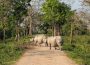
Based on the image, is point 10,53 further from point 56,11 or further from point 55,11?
point 56,11

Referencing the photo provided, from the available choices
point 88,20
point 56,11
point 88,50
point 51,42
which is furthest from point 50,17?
point 88,20

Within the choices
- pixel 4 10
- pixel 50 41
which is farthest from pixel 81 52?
pixel 50 41

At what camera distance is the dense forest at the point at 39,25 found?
84.1ft

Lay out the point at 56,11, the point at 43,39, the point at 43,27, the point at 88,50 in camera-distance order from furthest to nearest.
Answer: the point at 43,27 < the point at 56,11 < the point at 43,39 < the point at 88,50

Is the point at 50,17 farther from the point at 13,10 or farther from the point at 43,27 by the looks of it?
the point at 13,10

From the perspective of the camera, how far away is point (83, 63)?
676 inches

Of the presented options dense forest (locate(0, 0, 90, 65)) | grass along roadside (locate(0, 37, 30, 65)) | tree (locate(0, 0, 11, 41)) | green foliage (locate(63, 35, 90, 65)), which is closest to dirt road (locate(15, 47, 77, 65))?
grass along roadside (locate(0, 37, 30, 65))

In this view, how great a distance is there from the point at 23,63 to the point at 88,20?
4.23 m

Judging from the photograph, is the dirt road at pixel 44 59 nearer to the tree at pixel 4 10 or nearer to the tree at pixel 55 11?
the tree at pixel 4 10

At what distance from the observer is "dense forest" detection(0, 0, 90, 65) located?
25641mm

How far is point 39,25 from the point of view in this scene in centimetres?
6044

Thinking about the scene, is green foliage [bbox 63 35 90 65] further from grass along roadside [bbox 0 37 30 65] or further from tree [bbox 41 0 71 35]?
tree [bbox 41 0 71 35]

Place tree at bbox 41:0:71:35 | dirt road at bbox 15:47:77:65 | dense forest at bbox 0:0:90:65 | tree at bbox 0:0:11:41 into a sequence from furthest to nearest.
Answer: tree at bbox 41:0:71:35
dense forest at bbox 0:0:90:65
tree at bbox 0:0:11:41
dirt road at bbox 15:47:77:65

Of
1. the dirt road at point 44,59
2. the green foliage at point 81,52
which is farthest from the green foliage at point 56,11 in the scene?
the dirt road at point 44,59
